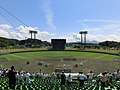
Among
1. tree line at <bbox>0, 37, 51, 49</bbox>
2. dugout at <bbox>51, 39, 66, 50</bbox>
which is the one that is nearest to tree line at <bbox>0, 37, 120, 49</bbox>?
tree line at <bbox>0, 37, 51, 49</bbox>

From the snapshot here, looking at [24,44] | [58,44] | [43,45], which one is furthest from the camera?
[24,44]

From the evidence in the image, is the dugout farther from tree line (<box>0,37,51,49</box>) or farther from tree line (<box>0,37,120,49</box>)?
tree line (<box>0,37,51,49</box>)

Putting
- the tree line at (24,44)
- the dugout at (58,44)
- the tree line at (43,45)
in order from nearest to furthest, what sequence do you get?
1. the dugout at (58,44)
2. the tree line at (43,45)
3. the tree line at (24,44)

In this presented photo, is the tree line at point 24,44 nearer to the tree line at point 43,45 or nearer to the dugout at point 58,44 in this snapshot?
the tree line at point 43,45

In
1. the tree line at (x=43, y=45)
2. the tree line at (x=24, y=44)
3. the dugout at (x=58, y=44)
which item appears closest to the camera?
the dugout at (x=58, y=44)

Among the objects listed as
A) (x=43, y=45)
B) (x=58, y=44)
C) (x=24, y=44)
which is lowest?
(x=43, y=45)

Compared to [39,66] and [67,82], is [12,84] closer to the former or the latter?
[67,82]

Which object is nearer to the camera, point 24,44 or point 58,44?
point 58,44

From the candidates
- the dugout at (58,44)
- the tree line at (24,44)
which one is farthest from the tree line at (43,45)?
the dugout at (58,44)

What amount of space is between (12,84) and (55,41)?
78.1 meters

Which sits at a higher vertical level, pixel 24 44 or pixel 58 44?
pixel 24 44

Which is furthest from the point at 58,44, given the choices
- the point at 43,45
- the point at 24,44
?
the point at 24,44

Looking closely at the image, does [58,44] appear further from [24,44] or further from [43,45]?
[24,44]

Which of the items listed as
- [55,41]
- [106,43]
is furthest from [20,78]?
[106,43]
